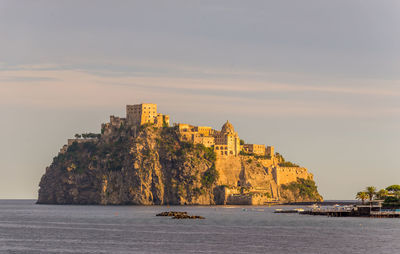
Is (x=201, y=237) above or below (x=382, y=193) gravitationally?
below

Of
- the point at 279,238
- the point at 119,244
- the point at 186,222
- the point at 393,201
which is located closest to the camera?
the point at 119,244

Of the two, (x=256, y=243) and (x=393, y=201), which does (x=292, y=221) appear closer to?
(x=393, y=201)

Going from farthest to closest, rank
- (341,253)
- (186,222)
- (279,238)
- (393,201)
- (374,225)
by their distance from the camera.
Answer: (393,201)
(186,222)
(374,225)
(279,238)
(341,253)

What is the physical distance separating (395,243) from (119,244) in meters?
36.9

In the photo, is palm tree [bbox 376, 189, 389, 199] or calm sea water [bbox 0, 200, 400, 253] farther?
palm tree [bbox 376, 189, 389, 199]

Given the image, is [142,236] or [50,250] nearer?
[50,250]

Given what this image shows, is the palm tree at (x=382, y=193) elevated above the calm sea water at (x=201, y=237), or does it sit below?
above

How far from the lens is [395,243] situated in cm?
9688

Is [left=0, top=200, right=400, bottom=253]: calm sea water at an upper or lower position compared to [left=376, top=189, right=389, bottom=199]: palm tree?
lower

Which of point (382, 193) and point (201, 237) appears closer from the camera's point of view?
point (201, 237)

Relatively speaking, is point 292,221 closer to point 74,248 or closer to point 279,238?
point 279,238

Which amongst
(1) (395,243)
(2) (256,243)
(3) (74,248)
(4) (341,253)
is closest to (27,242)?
(3) (74,248)

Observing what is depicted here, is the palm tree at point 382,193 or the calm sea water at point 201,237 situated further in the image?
the palm tree at point 382,193

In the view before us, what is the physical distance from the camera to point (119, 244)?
3745 inches
